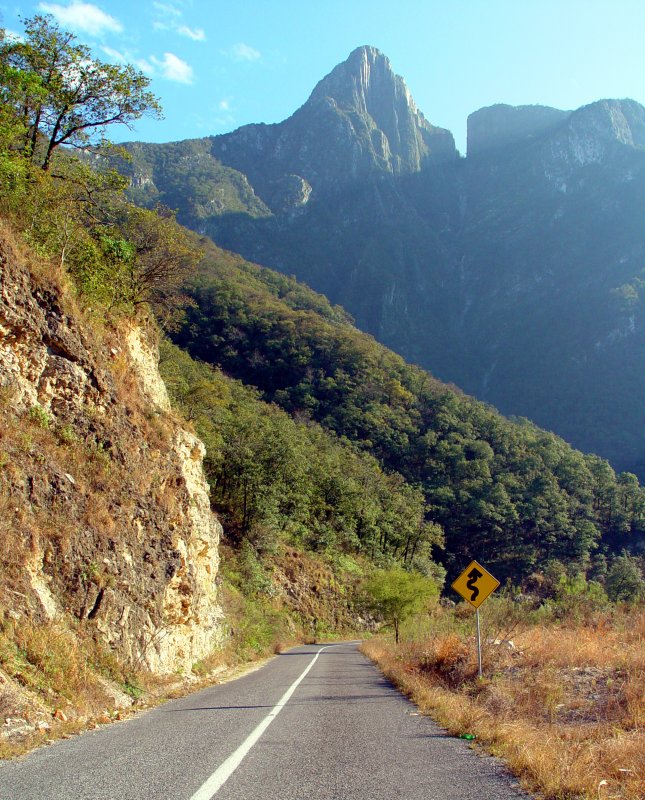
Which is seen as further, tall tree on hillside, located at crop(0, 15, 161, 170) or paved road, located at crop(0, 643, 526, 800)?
tall tree on hillside, located at crop(0, 15, 161, 170)

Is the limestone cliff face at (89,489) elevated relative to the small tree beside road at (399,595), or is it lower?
elevated

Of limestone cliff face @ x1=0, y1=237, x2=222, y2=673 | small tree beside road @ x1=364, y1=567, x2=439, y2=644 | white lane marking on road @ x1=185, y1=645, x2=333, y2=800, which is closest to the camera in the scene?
white lane marking on road @ x1=185, y1=645, x2=333, y2=800

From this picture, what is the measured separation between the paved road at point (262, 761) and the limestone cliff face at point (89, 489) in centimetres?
238

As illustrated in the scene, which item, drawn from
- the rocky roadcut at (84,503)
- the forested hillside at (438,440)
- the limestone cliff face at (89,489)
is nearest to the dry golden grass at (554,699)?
the rocky roadcut at (84,503)

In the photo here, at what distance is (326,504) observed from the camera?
52406mm

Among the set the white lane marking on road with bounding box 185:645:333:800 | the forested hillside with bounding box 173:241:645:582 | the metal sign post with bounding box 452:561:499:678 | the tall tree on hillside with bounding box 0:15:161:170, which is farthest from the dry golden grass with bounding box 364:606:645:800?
the forested hillside with bounding box 173:241:645:582

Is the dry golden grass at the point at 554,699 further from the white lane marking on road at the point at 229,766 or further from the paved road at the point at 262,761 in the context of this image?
the white lane marking on road at the point at 229,766

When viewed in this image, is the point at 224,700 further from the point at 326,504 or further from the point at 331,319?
the point at 331,319

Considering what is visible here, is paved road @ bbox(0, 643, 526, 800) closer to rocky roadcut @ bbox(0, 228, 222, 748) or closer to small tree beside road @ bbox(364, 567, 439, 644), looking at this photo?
rocky roadcut @ bbox(0, 228, 222, 748)

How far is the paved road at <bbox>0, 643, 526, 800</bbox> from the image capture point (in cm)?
454

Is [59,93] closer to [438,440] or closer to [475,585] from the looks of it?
[475,585]

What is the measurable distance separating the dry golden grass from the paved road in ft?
1.38

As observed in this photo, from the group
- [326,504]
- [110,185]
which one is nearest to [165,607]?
[110,185]

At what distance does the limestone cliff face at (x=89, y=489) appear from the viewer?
9203 mm
